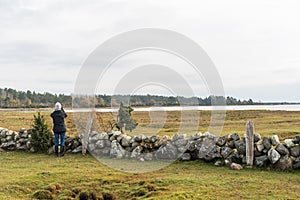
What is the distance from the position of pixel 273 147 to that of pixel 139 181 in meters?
4.80

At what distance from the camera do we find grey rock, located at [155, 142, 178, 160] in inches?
551

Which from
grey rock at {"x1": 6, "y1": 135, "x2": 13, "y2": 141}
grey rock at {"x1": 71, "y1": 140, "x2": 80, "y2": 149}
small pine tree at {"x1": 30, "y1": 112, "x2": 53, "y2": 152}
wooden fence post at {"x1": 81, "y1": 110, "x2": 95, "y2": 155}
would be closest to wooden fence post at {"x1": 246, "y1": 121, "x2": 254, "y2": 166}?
wooden fence post at {"x1": 81, "y1": 110, "x2": 95, "y2": 155}

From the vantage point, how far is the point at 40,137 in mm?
16344

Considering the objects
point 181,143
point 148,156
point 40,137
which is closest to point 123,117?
point 40,137

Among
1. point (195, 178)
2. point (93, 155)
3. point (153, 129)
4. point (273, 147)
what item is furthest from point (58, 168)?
point (153, 129)

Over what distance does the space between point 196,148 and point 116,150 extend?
3333 millimetres

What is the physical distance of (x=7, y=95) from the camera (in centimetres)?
12681

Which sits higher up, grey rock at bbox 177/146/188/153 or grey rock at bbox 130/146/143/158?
grey rock at bbox 177/146/188/153

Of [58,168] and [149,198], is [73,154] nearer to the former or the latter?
[58,168]

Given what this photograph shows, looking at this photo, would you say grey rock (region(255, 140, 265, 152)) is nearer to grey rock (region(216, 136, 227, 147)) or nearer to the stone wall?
the stone wall

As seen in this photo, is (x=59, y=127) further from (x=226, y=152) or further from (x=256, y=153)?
(x=256, y=153)

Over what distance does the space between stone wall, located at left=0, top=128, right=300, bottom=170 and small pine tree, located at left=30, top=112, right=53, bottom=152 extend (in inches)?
16.0

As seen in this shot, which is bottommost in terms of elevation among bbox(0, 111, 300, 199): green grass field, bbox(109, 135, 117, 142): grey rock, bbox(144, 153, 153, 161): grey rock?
bbox(0, 111, 300, 199): green grass field

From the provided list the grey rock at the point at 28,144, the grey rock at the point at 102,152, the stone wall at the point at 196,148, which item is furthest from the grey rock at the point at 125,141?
the grey rock at the point at 28,144
